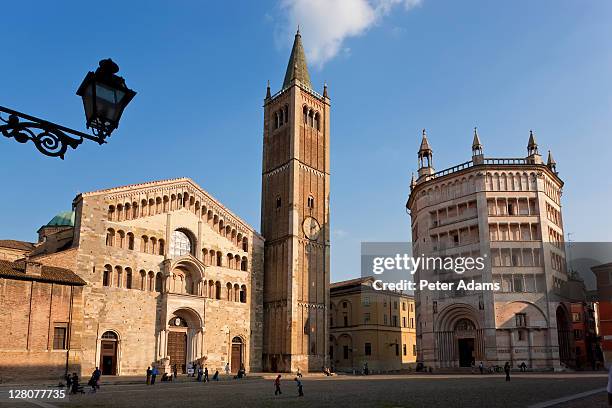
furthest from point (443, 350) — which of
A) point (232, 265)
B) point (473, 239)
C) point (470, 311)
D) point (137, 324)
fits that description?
point (137, 324)

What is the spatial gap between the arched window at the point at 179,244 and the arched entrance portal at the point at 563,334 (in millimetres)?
35949

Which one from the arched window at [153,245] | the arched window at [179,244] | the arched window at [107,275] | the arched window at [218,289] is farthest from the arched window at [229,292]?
the arched window at [107,275]

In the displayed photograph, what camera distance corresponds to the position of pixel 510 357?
48.3m

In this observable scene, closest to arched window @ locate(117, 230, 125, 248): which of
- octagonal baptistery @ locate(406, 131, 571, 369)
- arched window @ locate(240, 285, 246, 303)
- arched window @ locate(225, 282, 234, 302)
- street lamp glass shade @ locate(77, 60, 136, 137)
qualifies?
arched window @ locate(225, 282, 234, 302)

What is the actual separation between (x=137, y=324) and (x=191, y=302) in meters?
5.04

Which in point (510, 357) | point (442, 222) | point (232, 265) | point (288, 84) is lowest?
point (510, 357)

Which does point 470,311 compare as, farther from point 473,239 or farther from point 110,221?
point 110,221

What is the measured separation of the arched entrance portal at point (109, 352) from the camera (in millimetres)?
39281

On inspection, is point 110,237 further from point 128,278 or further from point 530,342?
point 530,342

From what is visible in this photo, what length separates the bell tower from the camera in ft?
163

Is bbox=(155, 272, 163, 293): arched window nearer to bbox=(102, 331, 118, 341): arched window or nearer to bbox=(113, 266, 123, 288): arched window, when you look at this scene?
bbox=(113, 266, 123, 288): arched window

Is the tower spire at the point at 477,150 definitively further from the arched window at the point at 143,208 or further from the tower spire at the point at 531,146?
the arched window at the point at 143,208

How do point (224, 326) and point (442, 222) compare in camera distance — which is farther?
point (442, 222)

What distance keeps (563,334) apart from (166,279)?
38818 millimetres
